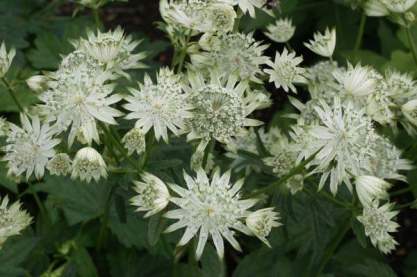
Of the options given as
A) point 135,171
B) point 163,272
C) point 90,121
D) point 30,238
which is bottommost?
point 163,272

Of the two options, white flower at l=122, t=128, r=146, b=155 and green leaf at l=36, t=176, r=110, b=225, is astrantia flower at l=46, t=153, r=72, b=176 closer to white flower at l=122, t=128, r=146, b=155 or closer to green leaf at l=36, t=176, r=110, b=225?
white flower at l=122, t=128, r=146, b=155

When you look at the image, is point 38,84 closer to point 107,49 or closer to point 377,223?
point 107,49

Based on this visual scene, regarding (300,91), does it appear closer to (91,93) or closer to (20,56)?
(20,56)

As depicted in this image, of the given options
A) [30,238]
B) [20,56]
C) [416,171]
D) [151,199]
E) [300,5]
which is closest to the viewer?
[151,199]

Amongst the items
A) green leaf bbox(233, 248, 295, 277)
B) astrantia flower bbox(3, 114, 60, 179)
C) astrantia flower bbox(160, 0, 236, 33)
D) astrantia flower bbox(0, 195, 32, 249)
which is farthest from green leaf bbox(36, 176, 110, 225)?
astrantia flower bbox(160, 0, 236, 33)

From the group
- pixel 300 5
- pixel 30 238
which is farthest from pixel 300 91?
pixel 30 238

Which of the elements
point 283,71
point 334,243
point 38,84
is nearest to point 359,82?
point 283,71

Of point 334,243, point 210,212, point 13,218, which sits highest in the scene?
point 210,212
